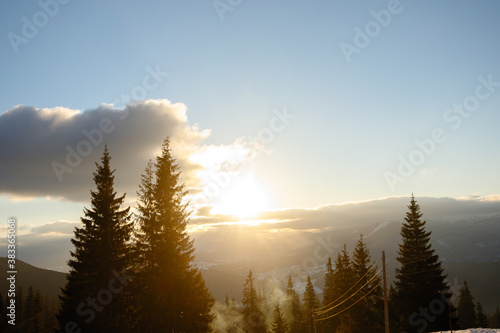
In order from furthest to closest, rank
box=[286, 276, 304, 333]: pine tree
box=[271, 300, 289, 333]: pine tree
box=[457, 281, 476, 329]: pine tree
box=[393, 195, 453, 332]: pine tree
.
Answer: box=[457, 281, 476, 329]: pine tree, box=[286, 276, 304, 333]: pine tree, box=[271, 300, 289, 333]: pine tree, box=[393, 195, 453, 332]: pine tree

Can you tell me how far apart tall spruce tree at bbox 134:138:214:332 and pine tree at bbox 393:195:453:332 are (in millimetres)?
24421

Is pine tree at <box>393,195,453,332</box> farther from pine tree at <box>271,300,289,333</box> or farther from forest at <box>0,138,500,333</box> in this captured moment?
pine tree at <box>271,300,289,333</box>

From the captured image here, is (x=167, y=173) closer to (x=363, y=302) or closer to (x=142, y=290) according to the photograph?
(x=142, y=290)

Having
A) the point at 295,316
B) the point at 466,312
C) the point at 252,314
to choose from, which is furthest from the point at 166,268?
the point at 466,312

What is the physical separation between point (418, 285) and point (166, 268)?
29555mm

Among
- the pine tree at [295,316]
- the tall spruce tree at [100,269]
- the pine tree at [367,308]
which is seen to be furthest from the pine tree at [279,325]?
the tall spruce tree at [100,269]

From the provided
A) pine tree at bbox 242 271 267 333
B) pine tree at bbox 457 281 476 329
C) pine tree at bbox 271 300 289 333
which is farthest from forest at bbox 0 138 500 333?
pine tree at bbox 457 281 476 329

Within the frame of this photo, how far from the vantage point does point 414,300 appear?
3769cm

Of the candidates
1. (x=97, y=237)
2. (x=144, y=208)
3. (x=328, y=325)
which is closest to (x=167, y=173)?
(x=144, y=208)

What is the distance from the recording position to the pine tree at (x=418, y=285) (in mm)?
36719

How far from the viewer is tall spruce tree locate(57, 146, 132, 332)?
22875 mm

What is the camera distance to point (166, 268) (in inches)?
1062

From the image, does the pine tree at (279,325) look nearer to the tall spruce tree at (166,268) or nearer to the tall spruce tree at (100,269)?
the tall spruce tree at (166,268)

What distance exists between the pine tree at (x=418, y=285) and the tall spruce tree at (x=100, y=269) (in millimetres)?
30719
